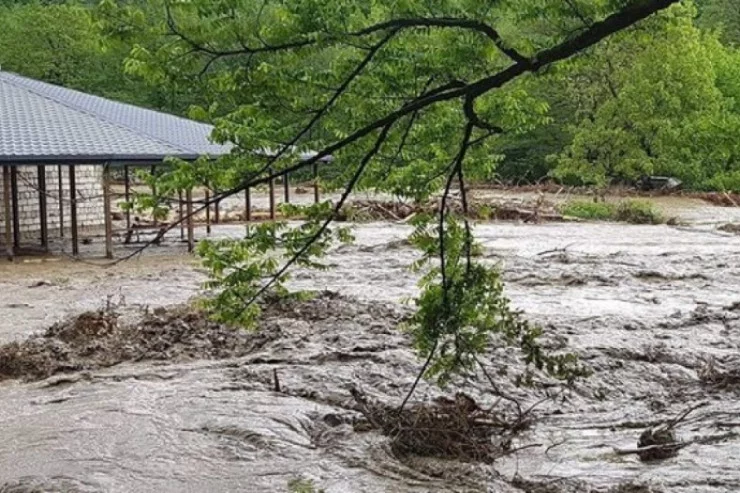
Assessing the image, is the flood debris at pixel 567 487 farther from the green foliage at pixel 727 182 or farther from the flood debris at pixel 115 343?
the green foliage at pixel 727 182

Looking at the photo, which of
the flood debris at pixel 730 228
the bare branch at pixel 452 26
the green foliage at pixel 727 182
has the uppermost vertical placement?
the bare branch at pixel 452 26

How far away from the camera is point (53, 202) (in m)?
26.0

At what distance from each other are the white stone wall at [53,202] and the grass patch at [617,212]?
15.6 m

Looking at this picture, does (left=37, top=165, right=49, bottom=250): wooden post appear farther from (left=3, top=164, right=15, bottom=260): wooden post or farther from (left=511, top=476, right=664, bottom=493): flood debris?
(left=511, top=476, right=664, bottom=493): flood debris

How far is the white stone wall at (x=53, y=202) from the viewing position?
24.5 meters

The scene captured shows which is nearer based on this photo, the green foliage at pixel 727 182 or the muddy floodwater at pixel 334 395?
the muddy floodwater at pixel 334 395

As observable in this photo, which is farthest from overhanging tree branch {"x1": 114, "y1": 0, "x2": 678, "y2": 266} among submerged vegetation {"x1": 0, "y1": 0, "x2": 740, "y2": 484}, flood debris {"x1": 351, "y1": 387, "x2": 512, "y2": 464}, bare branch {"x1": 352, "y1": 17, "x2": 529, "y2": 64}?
flood debris {"x1": 351, "y1": 387, "x2": 512, "y2": 464}

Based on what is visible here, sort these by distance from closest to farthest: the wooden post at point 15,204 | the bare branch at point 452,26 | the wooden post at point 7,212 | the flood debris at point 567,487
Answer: the bare branch at point 452,26 < the flood debris at point 567,487 < the wooden post at point 7,212 < the wooden post at point 15,204

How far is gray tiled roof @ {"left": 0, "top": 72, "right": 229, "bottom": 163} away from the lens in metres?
Result: 20.1

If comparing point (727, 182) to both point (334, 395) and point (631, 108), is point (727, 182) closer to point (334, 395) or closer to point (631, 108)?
point (631, 108)

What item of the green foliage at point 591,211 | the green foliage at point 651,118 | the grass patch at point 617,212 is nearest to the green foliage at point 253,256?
the grass patch at point 617,212

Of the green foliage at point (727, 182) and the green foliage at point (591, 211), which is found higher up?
the green foliage at point (727, 182)

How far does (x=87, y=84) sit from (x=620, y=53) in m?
27.1

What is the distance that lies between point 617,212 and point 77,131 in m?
18.2
